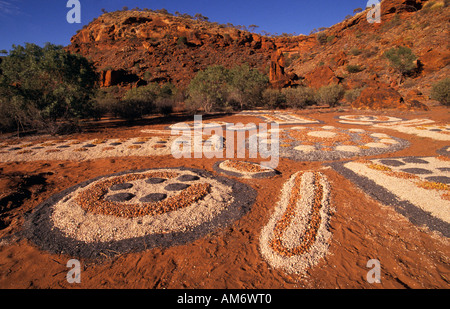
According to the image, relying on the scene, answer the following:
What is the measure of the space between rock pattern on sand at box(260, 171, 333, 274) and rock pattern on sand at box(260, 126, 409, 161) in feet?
12.2

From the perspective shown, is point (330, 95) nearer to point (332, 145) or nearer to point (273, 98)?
point (273, 98)

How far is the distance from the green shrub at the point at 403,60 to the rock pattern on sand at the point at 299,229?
3987 centimetres

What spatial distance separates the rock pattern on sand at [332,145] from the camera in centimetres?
1041

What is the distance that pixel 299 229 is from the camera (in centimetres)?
475

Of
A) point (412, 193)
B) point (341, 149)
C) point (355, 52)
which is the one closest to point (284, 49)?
A: point (355, 52)

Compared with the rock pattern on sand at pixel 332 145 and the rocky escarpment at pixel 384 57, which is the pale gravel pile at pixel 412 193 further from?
the rocky escarpment at pixel 384 57

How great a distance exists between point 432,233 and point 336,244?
7.18ft

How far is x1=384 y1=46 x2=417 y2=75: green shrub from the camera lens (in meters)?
33.5

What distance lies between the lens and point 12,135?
15.1 meters

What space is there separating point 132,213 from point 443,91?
33.3 meters

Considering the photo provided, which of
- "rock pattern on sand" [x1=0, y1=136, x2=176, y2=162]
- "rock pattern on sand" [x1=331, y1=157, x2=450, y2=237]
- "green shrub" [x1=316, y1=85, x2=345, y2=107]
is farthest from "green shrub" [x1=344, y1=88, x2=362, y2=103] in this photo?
"rock pattern on sand" [x1=0, y1=136, x2=176, y2=162]

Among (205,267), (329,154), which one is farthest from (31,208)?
(329,154)

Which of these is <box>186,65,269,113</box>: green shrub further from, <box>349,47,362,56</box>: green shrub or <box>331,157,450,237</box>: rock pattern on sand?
<box>349,47,362,56</box>: green shrub
